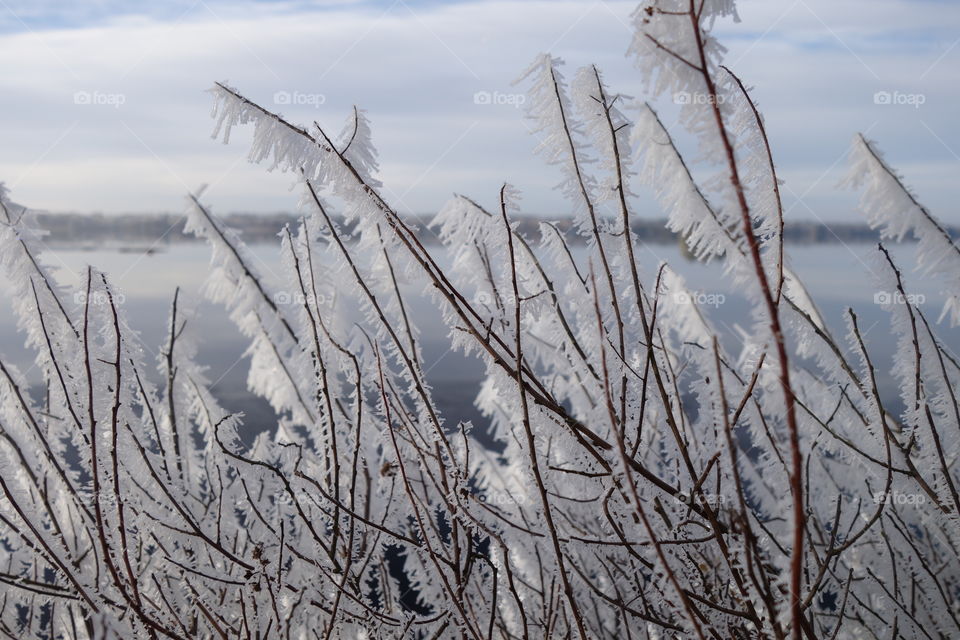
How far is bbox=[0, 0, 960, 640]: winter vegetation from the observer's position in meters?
1.16

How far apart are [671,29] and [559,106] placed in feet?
1.44

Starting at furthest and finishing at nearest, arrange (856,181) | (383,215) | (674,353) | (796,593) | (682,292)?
(682,292), (674,353), (856,181), (383,215), (796,593)

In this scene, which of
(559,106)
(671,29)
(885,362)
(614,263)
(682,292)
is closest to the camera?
(671,29)

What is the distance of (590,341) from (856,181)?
103 cm

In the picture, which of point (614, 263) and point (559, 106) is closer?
point (559, 106)

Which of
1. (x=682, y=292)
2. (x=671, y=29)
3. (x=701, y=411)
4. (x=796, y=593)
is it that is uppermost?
(x=682, y=292)

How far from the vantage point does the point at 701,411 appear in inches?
66.6

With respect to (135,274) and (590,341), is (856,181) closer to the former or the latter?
(590,341)

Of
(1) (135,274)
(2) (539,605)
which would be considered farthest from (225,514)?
(1) (135,274)

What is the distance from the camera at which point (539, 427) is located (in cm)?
133

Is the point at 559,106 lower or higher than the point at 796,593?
higher

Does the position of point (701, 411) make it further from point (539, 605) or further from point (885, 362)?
point (885, 362)

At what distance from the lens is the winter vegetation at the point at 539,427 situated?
1.16 meters

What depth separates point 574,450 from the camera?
1.32 metres
